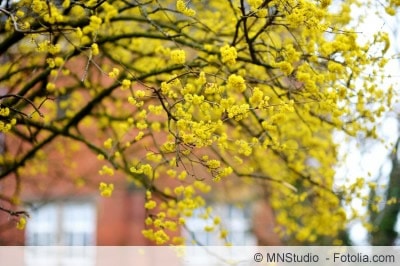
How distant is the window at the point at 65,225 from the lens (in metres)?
18.1

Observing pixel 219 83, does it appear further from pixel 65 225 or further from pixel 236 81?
pixel 65 225

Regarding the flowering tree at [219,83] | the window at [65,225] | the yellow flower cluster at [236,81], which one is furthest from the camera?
the window at [65,225]

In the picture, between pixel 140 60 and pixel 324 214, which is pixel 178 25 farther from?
pixel 324 214

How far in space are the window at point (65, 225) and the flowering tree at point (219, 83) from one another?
29.7 ft

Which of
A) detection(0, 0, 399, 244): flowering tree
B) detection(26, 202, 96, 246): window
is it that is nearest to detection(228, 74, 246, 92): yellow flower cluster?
detection(0, 0, 399, 244): flowering tree

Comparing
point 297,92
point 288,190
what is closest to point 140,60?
point 288,190

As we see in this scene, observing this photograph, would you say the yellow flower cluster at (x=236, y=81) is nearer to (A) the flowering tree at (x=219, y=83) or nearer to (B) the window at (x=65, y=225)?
(A) the flowering tree at (x=219, y=83)

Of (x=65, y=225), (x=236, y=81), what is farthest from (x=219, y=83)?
(x=65, y=225)

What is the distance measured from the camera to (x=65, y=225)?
18.4 metres

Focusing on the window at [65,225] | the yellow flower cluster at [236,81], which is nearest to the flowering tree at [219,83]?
the yellow flower cluster at [236,81]

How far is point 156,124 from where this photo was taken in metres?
6.68

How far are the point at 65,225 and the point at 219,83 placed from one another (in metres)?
12.7

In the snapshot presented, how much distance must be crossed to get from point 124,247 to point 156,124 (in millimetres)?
11553

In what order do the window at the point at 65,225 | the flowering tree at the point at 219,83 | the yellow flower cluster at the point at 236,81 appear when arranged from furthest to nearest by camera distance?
1. the window at the point at 65,225
2. the flowering tree at the point at 219,83
3. the yellow flower cluster at the point at 236,81
